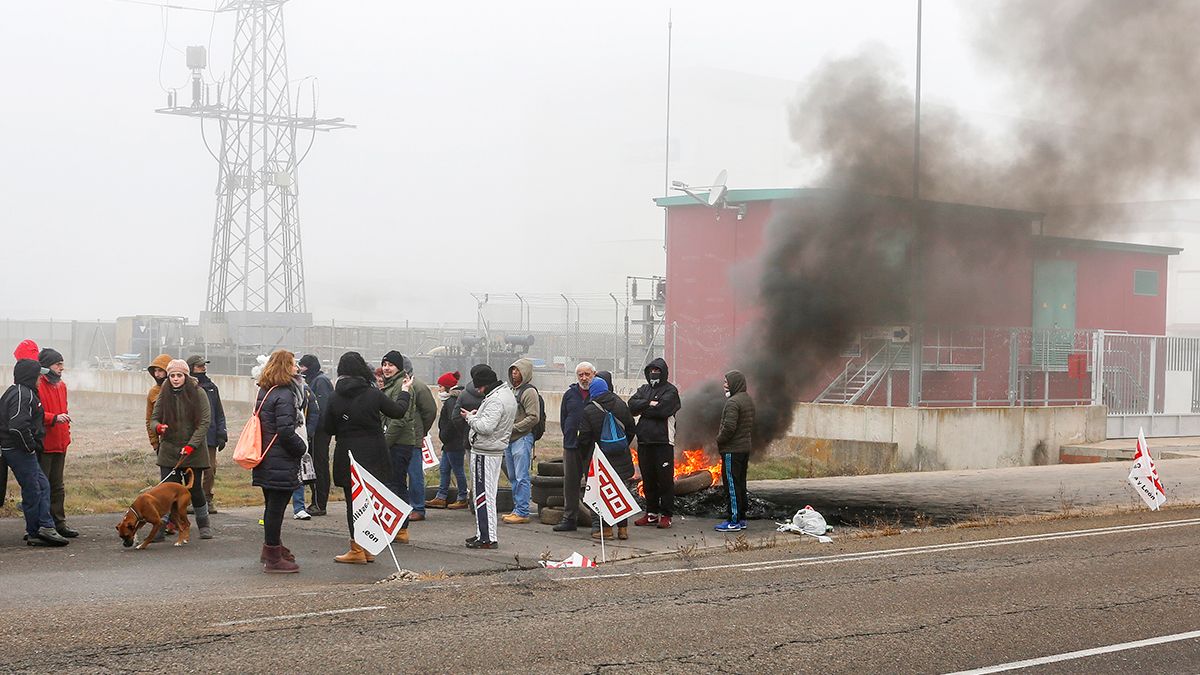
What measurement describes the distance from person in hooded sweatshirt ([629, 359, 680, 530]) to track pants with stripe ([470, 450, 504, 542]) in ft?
7.03

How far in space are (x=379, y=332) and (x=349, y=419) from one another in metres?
29.0

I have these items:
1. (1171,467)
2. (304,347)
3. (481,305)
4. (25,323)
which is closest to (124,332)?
(25,323)

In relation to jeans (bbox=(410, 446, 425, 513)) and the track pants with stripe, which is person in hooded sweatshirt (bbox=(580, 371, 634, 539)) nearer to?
the track pants with stripe

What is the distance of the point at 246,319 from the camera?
45.3m

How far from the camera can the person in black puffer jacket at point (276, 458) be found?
9.69 meters

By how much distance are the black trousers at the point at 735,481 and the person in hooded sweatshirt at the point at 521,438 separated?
2.00 metres

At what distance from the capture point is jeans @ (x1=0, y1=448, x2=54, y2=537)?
1062 cm

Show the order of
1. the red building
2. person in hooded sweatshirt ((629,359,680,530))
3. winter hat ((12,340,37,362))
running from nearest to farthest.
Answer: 1. winter hat ((12,340,37,362))
2. person in hooded sweatshirt ((629,359,680,530))
3. the red building

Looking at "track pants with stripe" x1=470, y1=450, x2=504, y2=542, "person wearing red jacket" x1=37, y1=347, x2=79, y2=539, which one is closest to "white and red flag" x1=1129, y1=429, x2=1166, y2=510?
"track pants with stripe" x1=470, y1=450, x2=504, y2=542

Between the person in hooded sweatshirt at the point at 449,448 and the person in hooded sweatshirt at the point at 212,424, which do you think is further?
the person in hooded sweatshirt at the point at 449,448

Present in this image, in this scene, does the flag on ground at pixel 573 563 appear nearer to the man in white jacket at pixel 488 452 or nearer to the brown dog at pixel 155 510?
the man in white jacket at pixel 488 452

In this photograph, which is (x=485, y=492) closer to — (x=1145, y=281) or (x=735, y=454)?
(x=735, y=454)

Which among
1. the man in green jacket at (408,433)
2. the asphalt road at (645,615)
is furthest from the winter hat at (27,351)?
the man in green jacket at (408,433)

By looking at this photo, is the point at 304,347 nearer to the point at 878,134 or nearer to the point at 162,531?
the point at 878,134
